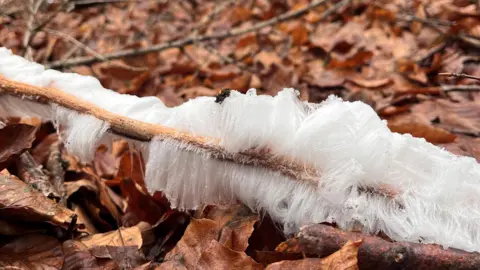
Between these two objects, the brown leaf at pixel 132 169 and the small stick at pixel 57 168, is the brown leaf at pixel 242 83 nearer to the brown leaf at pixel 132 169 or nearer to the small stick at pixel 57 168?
the brown leaf at pixel 132 169

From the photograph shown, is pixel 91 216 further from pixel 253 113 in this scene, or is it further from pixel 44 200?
pixel 253 113

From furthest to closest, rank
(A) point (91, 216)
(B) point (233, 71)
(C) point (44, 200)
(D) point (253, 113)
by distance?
(B) point (233, 71)
(A) point (91, 216)
(C) point (44, 200)
(D) point (253, 113)

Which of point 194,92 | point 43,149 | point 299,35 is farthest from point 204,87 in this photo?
point 43,149

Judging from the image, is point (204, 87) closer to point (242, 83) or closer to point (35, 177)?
point (242, 83)

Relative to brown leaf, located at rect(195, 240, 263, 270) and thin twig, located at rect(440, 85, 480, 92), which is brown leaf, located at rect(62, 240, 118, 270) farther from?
thin twig, located at rect(440, 85, 480, 92)

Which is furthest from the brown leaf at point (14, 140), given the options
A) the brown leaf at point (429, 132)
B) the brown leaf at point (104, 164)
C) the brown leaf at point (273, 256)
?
the brown leaf at point (429, 132)

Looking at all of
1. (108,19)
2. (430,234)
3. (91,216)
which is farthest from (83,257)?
(108,19)

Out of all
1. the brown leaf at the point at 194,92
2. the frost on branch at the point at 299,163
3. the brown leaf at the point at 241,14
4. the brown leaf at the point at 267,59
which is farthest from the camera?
the brown leaf at the point at 241,14
